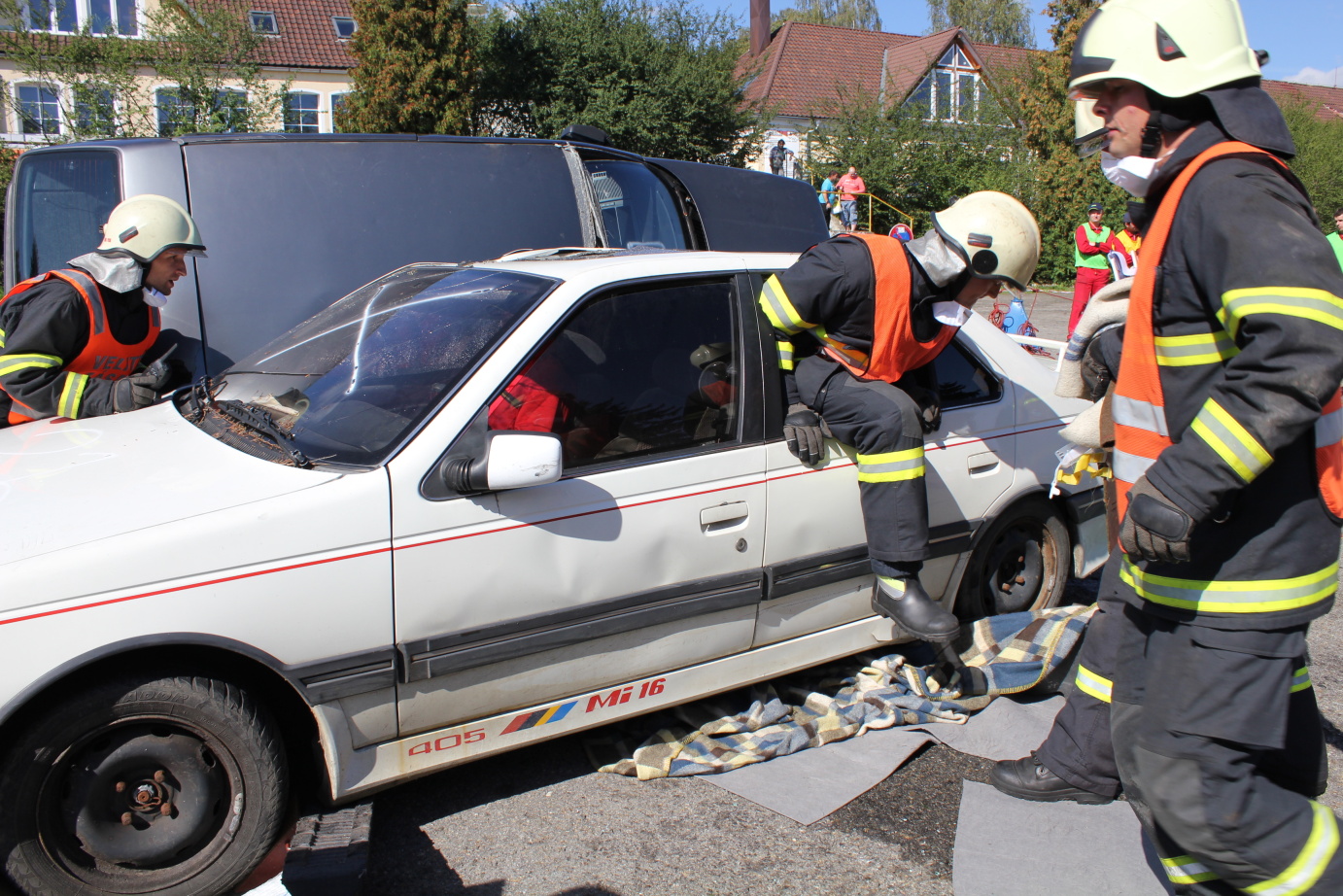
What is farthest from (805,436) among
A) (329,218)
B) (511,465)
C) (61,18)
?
(61,18)

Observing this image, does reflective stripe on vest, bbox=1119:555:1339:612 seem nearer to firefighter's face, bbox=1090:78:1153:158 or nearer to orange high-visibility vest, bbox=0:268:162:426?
firefighter's face, bbox=1090:78:1153:158

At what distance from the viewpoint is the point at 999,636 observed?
3.78m

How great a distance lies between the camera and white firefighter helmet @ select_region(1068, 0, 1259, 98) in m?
1.96

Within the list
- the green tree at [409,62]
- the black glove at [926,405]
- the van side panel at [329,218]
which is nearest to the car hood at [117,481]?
the van side panel at [329,218]

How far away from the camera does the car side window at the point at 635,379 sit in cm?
289

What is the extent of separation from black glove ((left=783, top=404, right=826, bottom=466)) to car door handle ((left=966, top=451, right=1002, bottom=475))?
2.40 ft

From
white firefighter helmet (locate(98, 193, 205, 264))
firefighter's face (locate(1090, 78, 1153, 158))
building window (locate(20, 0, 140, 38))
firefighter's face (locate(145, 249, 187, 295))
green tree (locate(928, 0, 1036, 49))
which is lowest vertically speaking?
firefighter's face (locate(145, 249, 187, 295))

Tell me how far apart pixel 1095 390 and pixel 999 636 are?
3.78 feet

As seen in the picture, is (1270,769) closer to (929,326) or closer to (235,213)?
(929,326)

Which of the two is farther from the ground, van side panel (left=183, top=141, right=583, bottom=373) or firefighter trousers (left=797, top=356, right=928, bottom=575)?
van side panel (left=183, top=141, right=583, bottom=373)

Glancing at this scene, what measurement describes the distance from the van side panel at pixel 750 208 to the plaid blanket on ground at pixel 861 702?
280 cm

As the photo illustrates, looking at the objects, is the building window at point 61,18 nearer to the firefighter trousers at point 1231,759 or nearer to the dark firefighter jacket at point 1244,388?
the dark firefighter jacket at point 1244,388

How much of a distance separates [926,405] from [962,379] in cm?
33

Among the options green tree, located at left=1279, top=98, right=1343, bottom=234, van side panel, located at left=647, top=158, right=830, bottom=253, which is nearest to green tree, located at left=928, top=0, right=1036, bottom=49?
green tree, located at left=1279, top=98, right=1343, bottom=234
